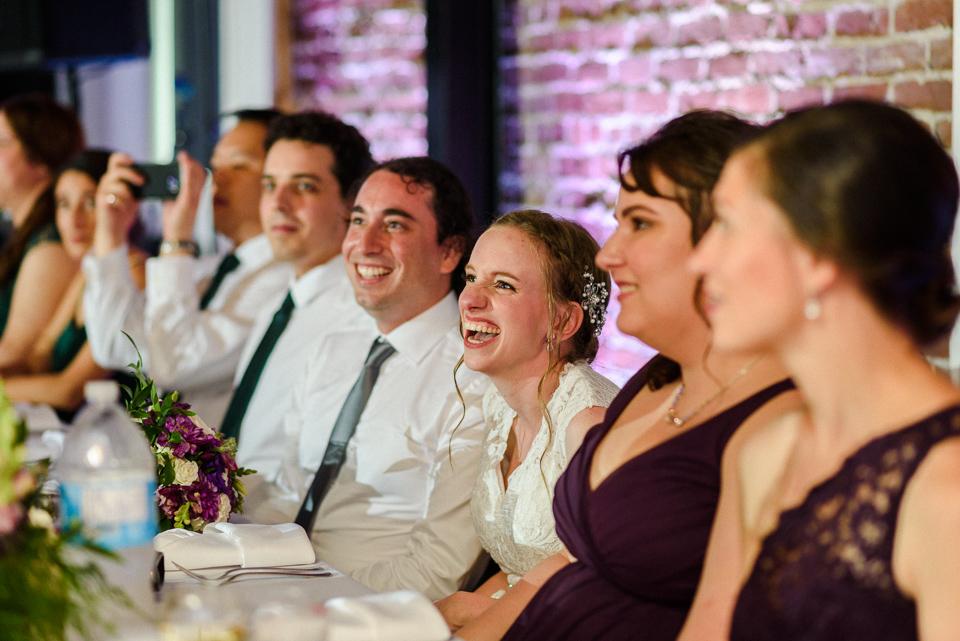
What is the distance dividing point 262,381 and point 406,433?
0.83m

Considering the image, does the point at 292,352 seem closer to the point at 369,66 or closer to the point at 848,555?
the point at 369,66

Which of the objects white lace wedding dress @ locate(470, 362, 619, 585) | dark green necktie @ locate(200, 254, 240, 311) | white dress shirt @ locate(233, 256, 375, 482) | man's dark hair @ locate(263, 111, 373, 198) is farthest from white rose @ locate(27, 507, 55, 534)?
dark green necktie @ locate(200, 254, 240, 311)

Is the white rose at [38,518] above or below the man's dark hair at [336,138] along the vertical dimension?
below

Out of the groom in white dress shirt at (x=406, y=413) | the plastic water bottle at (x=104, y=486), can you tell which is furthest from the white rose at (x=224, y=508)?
the plastic water bottle at (x=104, y=486)

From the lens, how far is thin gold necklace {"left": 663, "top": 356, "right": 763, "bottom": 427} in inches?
55.8

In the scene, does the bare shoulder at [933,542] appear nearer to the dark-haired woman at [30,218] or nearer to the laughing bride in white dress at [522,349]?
the laughing bride in white dress at [522,349]

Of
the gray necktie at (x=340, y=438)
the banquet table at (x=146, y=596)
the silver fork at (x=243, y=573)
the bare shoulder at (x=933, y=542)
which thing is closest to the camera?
the bare shoulder at (x=933, y=542)

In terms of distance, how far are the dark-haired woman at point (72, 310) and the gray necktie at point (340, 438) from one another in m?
1.57

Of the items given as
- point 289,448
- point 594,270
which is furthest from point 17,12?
point 594,270

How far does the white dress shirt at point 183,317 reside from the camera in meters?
3.21

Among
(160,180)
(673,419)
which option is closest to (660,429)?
(673,419)

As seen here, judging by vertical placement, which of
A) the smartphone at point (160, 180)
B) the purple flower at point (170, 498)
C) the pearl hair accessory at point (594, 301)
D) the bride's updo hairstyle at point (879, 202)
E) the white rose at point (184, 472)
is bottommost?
the purple flower at point (170, 498)

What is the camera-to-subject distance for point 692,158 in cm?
144

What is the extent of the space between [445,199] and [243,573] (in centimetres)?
118
